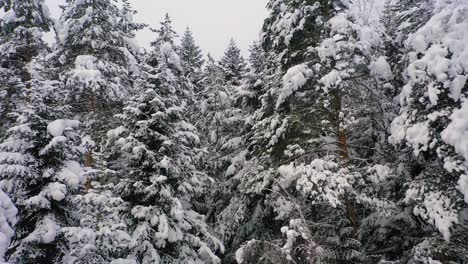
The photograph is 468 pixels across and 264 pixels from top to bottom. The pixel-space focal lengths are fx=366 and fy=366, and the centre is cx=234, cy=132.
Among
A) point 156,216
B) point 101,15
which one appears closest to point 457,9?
point 156,216

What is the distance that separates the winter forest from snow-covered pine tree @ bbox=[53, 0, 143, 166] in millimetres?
76

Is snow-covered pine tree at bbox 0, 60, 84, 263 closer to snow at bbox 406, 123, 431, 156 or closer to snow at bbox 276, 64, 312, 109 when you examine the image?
snow at bbox 276, 64, 312, 109

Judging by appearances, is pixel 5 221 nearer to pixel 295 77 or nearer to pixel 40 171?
pixel 40 171

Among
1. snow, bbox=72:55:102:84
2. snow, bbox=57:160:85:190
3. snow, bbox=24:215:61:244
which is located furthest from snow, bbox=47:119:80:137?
snow, bbox=72:55:102:84

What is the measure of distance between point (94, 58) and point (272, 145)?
24.7ft

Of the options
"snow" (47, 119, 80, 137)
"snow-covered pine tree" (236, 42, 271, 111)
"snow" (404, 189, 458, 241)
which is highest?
"snow-covered pine tree" (236, 42, 271, 111)

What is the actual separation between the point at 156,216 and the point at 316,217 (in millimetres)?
5933

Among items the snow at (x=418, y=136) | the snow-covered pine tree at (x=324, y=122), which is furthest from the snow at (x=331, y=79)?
the snow at (x=418, y=136)

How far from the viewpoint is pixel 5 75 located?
15.6 m

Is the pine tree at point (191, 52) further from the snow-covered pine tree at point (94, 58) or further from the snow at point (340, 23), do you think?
the snow at point (340, 23)

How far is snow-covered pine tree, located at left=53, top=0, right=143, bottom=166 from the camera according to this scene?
14.0 meters

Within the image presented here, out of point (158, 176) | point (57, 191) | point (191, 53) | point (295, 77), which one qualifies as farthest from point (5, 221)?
point (191, 53)

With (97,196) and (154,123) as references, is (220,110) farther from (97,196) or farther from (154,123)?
(97,196)

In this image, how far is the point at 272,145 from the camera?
13.8 m
